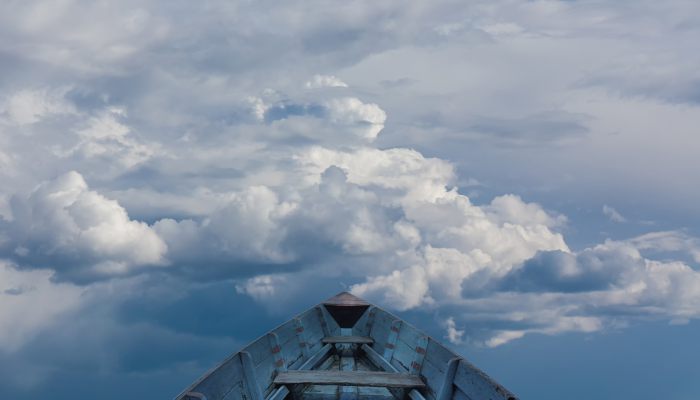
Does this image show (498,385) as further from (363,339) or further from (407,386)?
(363,339)

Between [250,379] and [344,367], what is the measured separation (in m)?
7.95

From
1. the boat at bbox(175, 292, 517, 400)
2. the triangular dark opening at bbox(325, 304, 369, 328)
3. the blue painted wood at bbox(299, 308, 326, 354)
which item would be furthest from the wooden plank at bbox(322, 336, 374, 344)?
the triangular dark opening at bbox(325, 304, 369, 328)

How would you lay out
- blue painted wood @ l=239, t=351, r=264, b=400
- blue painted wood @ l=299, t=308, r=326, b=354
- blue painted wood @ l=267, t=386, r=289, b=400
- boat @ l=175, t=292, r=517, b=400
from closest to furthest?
boat @ l=175, t=292, r=517, b=400 < blue painted wood @ l=239, t=351, r=264, b=400 < blue painted wood @ l=267, t=386, r=289, b=400 < blue painted wood @ l=299, t=308, r=326, b=354

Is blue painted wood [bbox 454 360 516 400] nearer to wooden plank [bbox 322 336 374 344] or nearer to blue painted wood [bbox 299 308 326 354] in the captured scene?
blue painted wood [bbox 299 308 326 354]

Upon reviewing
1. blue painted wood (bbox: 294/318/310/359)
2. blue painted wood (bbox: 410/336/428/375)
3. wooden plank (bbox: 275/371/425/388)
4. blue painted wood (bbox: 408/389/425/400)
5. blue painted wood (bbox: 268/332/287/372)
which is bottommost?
blue painted wood (bbox: 408/389/425/400)

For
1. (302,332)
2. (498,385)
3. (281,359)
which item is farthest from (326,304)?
(498,385)

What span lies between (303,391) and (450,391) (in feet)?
12.6

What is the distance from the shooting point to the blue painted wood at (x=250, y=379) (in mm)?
12531

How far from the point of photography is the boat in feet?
38.3

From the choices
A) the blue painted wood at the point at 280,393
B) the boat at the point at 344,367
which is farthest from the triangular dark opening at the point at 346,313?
the blue painted wood at the point at 280,393

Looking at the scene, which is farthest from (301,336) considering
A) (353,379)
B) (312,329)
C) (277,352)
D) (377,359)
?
(353,379)

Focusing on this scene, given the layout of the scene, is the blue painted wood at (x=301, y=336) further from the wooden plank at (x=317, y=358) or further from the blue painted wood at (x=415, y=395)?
the blue painted wood at (x=415, y=395)

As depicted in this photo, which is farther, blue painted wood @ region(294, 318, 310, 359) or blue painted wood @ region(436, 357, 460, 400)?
blue painted wood @ region(294, 318, 310, 359)

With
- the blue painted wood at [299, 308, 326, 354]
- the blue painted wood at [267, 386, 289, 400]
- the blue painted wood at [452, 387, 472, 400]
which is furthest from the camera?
the blue painted wood at [299, 308, 326, 354]
